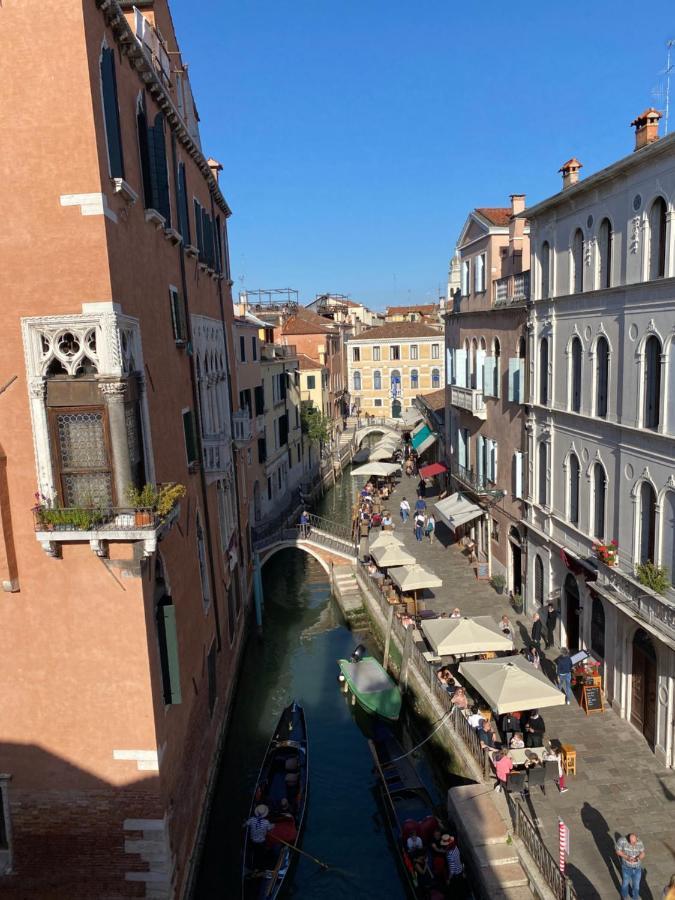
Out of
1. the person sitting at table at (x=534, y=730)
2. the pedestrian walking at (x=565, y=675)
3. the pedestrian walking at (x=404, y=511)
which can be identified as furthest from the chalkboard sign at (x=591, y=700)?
the pedestrian walking at (x=404, y=511)

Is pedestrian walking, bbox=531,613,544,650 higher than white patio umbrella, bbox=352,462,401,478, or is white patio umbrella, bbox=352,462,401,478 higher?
white patio umbrella, bbox=352,462,401,478

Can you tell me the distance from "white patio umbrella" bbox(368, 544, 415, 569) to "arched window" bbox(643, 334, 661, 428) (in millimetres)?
11369

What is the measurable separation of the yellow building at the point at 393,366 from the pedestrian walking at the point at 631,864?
186 ft

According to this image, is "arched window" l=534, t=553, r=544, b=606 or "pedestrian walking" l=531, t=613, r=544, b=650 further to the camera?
"arched window" l=534, t=553, r=544, b=606

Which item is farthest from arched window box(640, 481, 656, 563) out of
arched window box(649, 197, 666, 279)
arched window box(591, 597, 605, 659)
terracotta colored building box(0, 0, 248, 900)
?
terracotta colored building box(0, 0, 248, 900)

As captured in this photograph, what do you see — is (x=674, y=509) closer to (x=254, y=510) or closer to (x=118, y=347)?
(x=118, y=347)

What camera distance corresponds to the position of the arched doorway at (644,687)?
13562mm

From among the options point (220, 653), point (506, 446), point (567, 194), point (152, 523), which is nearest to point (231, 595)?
point (220, 653)

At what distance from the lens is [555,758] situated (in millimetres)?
12914

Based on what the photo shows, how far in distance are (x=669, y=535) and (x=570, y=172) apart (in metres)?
9.70

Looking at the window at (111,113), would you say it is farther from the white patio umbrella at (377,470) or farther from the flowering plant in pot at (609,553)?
the white patio umbrella at (377,470)

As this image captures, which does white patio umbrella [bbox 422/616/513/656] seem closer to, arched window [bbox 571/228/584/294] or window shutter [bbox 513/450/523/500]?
window shutter [bbox 513/450/523/500]

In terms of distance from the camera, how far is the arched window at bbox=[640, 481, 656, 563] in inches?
524

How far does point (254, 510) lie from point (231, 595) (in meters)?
10.7
